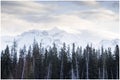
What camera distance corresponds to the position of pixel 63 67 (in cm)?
9531

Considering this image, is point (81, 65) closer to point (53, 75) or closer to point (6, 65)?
point (53, 75)

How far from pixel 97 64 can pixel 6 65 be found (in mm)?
21868

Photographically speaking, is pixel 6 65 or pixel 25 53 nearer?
pixel 6 65

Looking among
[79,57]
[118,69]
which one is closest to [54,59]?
[79,57]

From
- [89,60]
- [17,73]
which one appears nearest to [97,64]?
[89,60]

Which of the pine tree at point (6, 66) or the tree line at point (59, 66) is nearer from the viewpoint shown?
the pine tree at point (6, 66)

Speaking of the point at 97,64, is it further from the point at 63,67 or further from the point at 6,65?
the point at 6,65

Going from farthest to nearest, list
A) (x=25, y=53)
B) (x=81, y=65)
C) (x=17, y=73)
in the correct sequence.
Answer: (x=25, y=53) < (x=81, y=65) < (x=17, y=73)

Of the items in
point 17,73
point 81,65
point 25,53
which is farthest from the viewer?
point 25,53

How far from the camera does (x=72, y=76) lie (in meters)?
93.7

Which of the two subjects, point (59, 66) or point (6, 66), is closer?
point (6, 66)

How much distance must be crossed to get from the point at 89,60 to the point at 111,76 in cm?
699

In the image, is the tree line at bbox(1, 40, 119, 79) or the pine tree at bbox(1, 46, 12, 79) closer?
the pine tree at bbox(1, 46, 12, 79)

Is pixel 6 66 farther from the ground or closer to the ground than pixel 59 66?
farther from the ground
